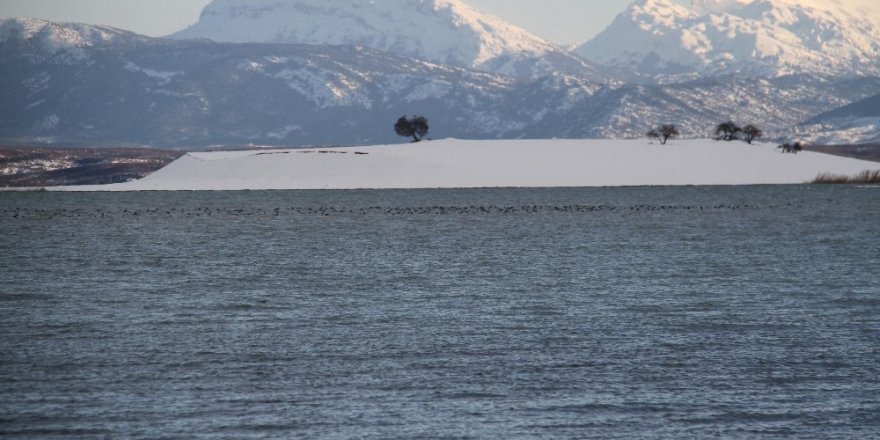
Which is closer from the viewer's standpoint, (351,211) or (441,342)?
(441,342)

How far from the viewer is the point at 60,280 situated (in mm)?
56031

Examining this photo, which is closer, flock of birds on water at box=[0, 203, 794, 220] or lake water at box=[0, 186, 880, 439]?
lake water at box=[0, 186, 880, 439]

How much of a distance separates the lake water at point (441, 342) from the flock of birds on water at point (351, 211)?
56.1 m

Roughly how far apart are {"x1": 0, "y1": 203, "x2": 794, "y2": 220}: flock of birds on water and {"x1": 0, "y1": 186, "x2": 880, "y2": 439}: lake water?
56112mm

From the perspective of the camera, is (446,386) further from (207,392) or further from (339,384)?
(207,392)

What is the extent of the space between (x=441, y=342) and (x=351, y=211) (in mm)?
108111

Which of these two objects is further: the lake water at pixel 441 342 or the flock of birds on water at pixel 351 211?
the flock of birds on water at pixel 351 211

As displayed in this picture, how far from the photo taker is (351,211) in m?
143

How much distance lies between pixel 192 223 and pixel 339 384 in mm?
88026

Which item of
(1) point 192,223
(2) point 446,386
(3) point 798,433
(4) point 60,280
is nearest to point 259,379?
(2) point 446,386

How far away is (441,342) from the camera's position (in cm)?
3584

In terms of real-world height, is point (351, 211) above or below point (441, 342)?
below

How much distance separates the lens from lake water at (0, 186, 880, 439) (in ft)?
86.5

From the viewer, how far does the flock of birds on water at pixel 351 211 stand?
135375mm
